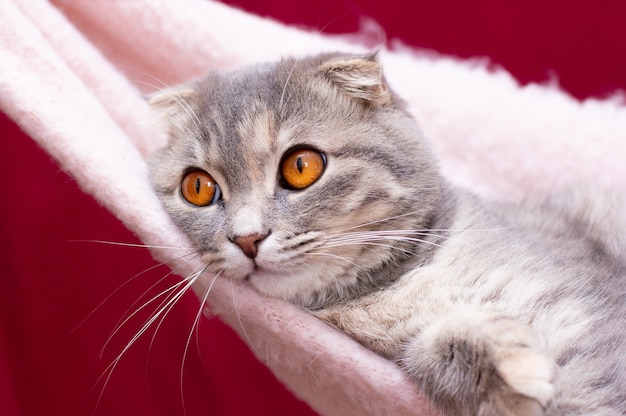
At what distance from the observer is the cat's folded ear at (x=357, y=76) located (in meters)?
1.08

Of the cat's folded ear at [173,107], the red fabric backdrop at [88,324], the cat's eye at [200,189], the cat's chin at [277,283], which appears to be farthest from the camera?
the red fabric backdrop at [88,324]

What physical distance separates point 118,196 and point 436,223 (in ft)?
1.81

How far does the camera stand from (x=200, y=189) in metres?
1.09

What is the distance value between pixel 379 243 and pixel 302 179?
167mm

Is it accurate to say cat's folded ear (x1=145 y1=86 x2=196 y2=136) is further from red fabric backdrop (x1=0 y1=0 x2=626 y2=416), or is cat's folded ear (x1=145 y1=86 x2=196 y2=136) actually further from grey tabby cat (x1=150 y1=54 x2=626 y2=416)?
red fabric backdrop (x1=0 y1=0 x2=626 y2=416)

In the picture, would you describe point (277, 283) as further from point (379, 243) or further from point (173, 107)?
point (173, 107)

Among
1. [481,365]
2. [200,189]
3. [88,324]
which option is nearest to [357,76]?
[200,189]

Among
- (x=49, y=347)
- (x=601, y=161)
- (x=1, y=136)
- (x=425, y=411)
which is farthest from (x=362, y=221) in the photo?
(x=1, y=136)

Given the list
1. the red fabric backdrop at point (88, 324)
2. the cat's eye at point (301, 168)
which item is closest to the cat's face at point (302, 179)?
the cat's eye at point (301, 168)

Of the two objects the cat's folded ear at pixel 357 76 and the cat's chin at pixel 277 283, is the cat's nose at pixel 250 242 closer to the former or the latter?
the cat's chin at pixel 277 283

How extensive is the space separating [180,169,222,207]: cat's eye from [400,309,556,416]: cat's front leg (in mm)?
421

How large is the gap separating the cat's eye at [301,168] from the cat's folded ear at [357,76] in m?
0.16

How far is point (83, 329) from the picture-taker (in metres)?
1.52

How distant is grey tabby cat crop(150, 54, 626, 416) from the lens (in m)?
0.86
